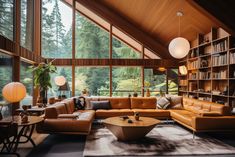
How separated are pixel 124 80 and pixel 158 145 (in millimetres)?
5778

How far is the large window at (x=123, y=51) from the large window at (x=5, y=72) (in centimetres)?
492

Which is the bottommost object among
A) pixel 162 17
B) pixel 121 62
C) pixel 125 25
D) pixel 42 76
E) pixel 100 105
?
pixel 100 105

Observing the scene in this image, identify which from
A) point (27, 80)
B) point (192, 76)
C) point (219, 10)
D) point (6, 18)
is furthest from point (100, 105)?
point (219, 10)

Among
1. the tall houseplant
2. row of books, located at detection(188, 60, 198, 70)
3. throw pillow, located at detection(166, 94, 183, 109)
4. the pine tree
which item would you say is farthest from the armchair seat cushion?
the pine tree

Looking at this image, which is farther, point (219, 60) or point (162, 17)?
point (162, 17)

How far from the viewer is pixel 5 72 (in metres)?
6.04

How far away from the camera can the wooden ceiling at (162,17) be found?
7035 millimetres

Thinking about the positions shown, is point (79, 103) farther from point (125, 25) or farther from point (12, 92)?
point (125, 25)

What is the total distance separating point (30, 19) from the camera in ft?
27.5

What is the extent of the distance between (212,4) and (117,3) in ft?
15.5

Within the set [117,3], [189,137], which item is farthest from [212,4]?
[117,3]


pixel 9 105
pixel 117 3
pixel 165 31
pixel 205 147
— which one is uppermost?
pixel 117 3

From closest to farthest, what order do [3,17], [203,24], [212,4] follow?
[212,4], [3,17], [203,24]

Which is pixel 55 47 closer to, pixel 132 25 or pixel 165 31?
pixel 132 25
